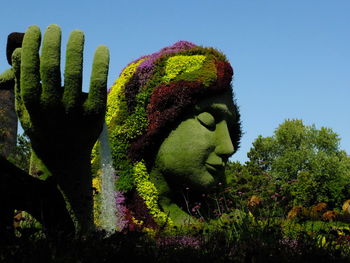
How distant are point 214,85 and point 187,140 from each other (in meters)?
1.34

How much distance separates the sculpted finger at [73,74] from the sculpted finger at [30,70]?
38 centimetres

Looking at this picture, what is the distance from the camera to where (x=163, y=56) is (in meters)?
11.1

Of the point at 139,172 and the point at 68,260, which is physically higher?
the point at 139,172

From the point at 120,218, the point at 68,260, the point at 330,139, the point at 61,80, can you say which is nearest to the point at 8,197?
the point at 68,260

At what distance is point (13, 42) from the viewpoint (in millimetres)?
7160

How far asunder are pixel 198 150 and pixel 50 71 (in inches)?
196

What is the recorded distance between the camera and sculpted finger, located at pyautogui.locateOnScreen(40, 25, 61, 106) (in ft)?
20.0

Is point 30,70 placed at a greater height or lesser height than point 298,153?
lesser

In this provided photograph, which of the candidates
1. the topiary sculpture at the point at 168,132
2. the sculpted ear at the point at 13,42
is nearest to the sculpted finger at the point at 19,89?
the sculpted ear at the point at 13,42

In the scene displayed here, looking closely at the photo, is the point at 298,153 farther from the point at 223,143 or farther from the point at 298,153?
the point at 223,143

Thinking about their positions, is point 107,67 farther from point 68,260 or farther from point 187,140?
point 187,140

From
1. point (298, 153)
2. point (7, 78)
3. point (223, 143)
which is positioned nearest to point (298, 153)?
point (298, 153)

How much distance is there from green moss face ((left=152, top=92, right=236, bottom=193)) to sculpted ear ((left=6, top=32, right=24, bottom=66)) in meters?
4.26

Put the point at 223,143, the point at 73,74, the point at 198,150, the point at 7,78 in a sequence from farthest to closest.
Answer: the point at 223,143 → the point at 198,150 → the point at 7,78 → the point at 73,74
